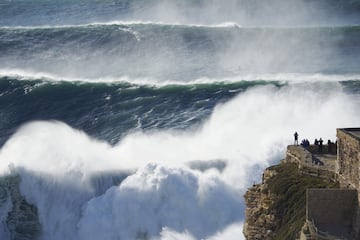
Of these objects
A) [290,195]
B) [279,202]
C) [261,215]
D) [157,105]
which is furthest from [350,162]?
[157,105]

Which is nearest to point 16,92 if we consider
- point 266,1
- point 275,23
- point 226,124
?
point 226,124

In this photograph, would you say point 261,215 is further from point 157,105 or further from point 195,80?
point 195,80

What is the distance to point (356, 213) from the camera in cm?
2795

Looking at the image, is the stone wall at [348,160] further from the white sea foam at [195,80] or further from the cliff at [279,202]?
the white sea foam at [195,80]

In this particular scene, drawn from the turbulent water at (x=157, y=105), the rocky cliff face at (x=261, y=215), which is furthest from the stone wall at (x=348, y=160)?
the turbulent water at (x=157, y=105)

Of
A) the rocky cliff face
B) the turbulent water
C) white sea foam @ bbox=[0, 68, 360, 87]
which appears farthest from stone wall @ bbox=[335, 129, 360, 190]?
white sea foam @ bbox=[0, 68, 360, 87]

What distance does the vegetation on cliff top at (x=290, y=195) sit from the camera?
104ft

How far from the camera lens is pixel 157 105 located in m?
69.1

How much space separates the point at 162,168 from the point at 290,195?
20.5 meters

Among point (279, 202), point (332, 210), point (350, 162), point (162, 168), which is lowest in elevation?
point (162, 168)

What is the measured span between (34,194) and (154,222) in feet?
23.6

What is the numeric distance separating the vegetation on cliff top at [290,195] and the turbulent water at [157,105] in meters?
11.3

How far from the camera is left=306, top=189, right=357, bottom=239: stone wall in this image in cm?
2789

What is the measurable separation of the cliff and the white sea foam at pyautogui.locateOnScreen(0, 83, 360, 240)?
39.1 ft
